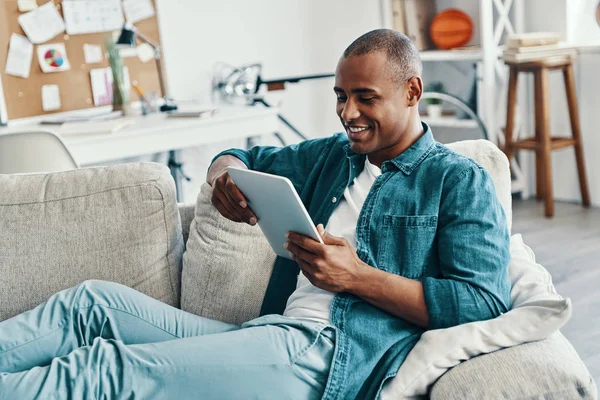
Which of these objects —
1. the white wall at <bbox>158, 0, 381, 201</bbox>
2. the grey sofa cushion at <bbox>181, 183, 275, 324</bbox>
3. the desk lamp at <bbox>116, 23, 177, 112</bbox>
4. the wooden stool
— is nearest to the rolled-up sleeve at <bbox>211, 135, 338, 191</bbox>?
the grey sofa cushion at <bbox>181, 183, 275, 324</bbox>

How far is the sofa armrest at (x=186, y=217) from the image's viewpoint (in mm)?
2129

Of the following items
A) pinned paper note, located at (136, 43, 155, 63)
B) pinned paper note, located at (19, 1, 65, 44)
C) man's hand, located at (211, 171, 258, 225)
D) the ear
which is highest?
pinned paper note, located at (19, 1, 65, 44)

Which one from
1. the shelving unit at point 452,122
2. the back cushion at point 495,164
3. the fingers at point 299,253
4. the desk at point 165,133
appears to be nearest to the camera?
the fingers at point 299,253

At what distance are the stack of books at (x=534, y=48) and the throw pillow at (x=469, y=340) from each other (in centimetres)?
253

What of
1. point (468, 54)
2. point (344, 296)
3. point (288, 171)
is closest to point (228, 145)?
point (468, 54)

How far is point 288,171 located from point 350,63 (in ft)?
1.14

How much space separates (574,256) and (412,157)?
1.96m

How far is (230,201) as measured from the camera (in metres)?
1.75

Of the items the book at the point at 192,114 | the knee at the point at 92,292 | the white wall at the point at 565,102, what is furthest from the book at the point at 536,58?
the knee at the point at 92,292

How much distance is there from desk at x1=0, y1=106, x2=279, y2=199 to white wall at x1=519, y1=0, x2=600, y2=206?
1.59 metres

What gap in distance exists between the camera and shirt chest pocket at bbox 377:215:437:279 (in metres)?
1.59

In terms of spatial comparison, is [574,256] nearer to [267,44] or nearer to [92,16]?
[267,44]

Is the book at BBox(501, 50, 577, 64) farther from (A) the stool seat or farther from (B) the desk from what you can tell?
(B) the desk

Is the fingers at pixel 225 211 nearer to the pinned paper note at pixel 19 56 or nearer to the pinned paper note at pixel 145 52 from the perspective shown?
the pinned paper note at pixel 19 56
